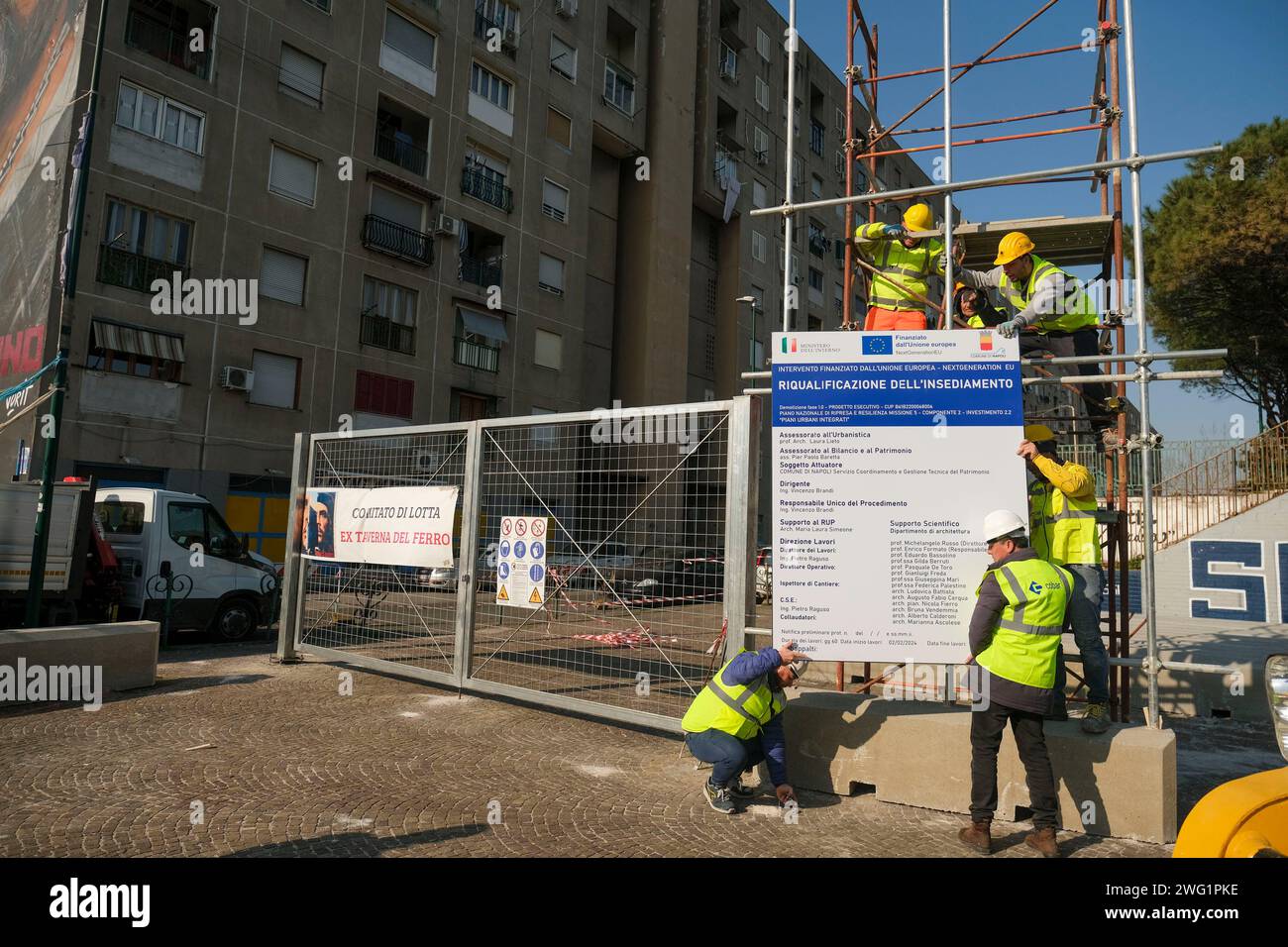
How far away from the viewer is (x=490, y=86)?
26.6m

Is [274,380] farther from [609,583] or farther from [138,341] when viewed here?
[609,583]

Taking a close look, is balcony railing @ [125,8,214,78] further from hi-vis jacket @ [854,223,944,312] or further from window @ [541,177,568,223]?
hi-vis jacket @ [854,223,944,312]

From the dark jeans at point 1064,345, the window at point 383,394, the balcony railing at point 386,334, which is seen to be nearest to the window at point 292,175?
the balcony railing at point 386,334

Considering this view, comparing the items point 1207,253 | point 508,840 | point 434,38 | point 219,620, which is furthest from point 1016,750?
point 434,38

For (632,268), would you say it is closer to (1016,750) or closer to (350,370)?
(350,370)

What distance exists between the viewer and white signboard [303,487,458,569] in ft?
26.5

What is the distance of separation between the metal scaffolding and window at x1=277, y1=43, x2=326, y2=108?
57.2 ft

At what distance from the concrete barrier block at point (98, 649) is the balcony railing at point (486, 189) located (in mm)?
20273

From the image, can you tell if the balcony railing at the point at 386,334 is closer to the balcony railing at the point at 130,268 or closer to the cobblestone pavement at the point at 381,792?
the balcony railing at the point at 130,268

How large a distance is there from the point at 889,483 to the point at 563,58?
1145 inches

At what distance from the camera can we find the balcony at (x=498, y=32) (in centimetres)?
2603

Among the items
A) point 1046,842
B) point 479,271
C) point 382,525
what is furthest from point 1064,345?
point 479,271

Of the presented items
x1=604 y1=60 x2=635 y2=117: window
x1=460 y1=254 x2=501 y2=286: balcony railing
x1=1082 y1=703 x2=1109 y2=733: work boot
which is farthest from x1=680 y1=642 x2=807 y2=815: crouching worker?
x1=604 y1=60 x2=635 y2=117: window
